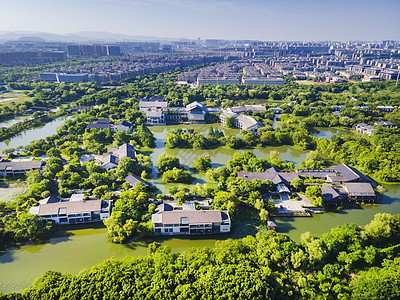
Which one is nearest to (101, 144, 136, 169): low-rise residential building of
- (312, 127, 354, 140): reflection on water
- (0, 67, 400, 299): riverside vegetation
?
(0, 67, 400, 299): riverside vegetation

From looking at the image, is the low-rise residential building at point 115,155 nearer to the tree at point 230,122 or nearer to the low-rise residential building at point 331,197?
the tree at point 230,122

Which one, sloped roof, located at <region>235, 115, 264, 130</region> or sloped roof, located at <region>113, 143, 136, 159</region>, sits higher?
sloped roof, located at <region>235, 115, 264, 130</region>

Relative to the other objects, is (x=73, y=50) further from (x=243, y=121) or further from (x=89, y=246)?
(x=89, y=246)

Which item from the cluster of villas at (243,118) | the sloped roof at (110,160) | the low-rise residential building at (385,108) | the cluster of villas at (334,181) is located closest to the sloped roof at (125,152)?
the sloped roof at (110,160)

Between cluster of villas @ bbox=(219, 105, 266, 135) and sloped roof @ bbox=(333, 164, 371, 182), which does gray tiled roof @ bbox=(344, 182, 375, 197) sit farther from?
cluster of villas @ bbox=(219, 105, 266, 135)

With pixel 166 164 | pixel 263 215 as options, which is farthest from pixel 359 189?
pixel 166 164

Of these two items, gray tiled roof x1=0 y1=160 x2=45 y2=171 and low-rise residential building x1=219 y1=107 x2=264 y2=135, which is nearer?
gray tiled roof x1=0 y1=160 x2=45 y2=171

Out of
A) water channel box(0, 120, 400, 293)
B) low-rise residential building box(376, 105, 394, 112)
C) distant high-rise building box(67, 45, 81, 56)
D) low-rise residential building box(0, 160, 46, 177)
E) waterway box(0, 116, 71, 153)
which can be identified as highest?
distant high-rise building box(67, 45, 81, 56)
